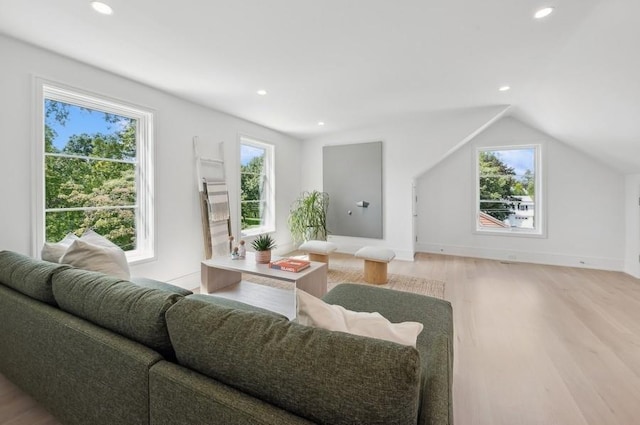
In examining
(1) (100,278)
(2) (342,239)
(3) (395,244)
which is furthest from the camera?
(2) (342,239)

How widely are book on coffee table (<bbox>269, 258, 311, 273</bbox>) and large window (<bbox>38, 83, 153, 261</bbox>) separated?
1586 mm

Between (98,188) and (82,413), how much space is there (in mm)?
2432

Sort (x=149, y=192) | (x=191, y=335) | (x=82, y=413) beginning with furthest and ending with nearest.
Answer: (x=149, y=192)
(x=82, y=413)
(x=191, y=335)

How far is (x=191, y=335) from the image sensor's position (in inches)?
35.8

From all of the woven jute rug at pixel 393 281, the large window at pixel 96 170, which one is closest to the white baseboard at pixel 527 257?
the woven jute rug at pixel 393 281

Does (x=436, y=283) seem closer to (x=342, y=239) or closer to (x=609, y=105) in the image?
(x=342, y=239)

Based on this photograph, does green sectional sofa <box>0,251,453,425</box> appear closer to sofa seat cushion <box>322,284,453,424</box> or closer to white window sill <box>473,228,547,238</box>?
sofa seat cushion <box>322,284,453,424</box>

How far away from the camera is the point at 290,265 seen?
107 inches

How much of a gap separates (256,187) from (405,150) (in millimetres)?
2798

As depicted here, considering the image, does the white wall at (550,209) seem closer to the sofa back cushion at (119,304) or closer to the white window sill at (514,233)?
the white window sill at (514,233)

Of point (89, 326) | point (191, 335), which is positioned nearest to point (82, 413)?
point (89, 326)

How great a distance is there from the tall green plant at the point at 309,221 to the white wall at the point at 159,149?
0.89ft

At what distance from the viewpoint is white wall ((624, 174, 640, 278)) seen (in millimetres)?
3928

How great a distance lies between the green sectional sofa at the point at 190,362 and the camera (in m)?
0.68
